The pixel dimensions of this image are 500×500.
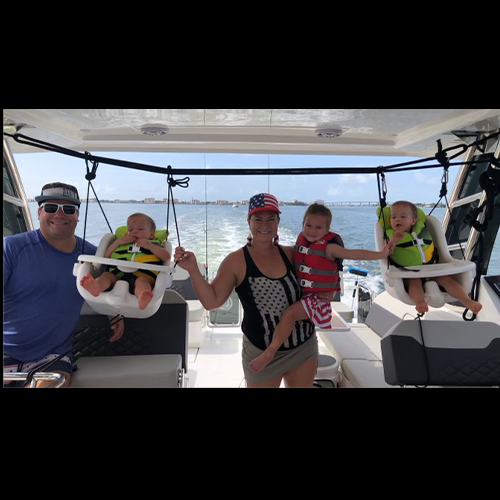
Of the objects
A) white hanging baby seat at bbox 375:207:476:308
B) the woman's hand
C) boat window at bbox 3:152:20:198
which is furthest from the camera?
boat window at bbox 3:152:20:198

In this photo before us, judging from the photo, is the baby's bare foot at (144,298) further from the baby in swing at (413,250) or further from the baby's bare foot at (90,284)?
the baby in swing at (413,250)

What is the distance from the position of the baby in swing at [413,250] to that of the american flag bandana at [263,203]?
0.68 meters

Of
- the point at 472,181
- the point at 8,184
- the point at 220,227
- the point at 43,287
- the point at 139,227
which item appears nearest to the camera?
the point at 43,287

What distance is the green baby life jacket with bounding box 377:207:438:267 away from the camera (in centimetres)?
179

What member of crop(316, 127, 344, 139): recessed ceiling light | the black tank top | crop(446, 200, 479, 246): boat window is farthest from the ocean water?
the black tank top

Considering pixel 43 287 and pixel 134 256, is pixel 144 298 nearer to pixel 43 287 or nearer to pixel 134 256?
pixel 134 256

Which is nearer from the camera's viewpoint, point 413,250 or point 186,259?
point 186,259

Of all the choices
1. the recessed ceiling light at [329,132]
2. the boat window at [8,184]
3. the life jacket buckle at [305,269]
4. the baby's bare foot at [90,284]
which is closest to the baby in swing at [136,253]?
the baby's bare foot at [90,284]

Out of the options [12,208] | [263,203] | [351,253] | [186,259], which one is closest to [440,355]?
[351,253]

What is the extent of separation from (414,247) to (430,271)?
0.25 m

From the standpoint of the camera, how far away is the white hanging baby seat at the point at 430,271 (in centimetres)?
161

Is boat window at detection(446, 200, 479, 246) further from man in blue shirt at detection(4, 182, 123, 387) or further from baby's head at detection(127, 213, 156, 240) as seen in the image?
man in blue shirt at detection(4, 182, 123, 387)

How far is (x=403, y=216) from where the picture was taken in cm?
186
